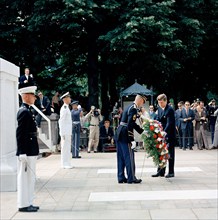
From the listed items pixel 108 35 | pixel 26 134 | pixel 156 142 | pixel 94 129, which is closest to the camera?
pixel 26 134

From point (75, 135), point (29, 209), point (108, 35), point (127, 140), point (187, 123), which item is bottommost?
point (29, 209)

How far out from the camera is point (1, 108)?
11602 millimetres

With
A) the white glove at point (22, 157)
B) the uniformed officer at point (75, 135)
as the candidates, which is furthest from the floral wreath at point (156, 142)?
the uniformed officer at point (75, 135)

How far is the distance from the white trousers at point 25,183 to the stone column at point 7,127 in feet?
7.51

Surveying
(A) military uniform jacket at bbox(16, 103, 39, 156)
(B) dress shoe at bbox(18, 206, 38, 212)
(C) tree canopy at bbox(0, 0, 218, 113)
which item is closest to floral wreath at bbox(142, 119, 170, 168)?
(A) military uniform jacket at bbox(16, 103, 39, 156)

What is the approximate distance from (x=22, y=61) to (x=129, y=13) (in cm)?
755

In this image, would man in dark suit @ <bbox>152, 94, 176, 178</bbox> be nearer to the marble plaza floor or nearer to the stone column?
the marble plaza floor

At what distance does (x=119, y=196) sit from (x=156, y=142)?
2.82m

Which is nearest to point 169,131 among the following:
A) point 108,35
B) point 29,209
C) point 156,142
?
point 156,142

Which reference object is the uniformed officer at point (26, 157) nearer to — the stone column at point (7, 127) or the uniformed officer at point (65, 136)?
the stone column at point (7, 127)

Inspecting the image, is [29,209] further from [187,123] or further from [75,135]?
[187,123]

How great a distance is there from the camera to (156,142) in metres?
12.8

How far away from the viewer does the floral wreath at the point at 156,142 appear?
41.8ft

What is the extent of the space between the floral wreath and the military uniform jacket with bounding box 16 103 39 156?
402 cm
